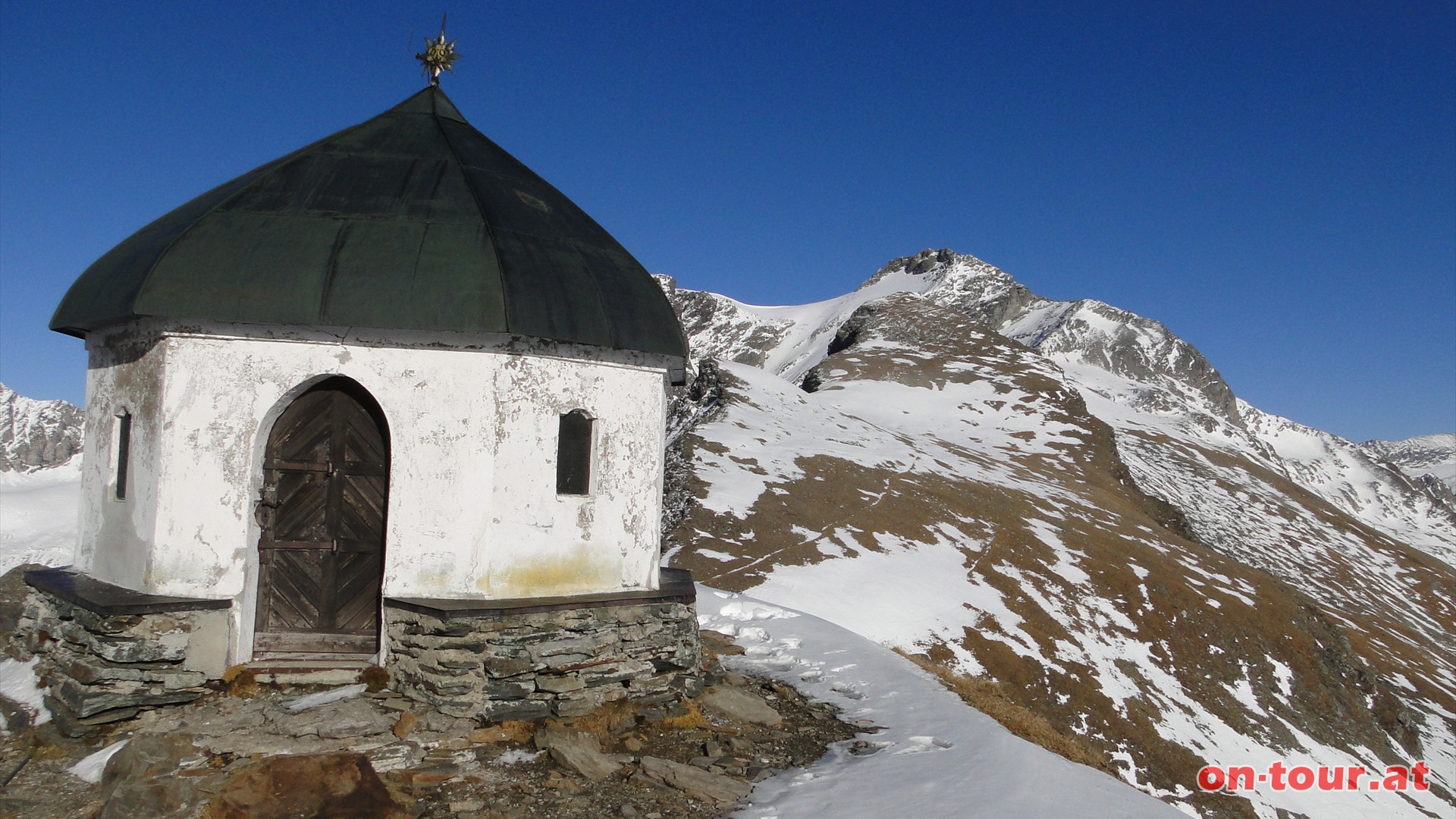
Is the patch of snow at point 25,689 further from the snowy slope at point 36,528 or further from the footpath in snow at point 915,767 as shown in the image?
the snowy slope at point 36,528

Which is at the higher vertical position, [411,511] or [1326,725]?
[411,511]

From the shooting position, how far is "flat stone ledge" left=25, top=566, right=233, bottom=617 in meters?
8.91

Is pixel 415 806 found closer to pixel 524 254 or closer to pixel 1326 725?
pixel 524 254

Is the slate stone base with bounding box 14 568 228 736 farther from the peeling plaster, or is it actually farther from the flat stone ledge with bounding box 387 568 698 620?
the flat stone ledge with bounding box 387 568 698 620

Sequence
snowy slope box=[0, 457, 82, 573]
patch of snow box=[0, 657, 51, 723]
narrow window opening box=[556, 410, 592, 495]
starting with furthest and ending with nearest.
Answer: snowy slope box=[0, 457, 82, 573] → narrow window opening box=[556, 410, 592, 495] → patch of snow box=[0, 657, 51, 723]

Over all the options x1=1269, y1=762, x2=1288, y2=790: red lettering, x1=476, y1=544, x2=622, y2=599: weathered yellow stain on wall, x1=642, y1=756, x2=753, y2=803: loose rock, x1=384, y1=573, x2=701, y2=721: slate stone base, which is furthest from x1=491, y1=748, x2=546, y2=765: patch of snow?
x1=1269, y1=762, x2=1288, y2=790: red lettering

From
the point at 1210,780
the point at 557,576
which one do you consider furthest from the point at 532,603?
the point at 1210,780

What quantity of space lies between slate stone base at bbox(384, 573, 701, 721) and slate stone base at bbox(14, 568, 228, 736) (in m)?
1.86

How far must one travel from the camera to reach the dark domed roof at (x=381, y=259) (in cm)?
930

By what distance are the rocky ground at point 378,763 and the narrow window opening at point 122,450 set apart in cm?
266

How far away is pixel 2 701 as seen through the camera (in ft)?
32.6

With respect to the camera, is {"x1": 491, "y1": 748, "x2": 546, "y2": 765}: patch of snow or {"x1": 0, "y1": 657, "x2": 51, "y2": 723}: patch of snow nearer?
{"x1": 491, "y1": 748, "x2": 546, "y2": 765}: patch of snow

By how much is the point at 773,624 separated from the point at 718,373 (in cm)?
3889

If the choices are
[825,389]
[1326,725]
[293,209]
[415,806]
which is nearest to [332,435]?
[293,209]
